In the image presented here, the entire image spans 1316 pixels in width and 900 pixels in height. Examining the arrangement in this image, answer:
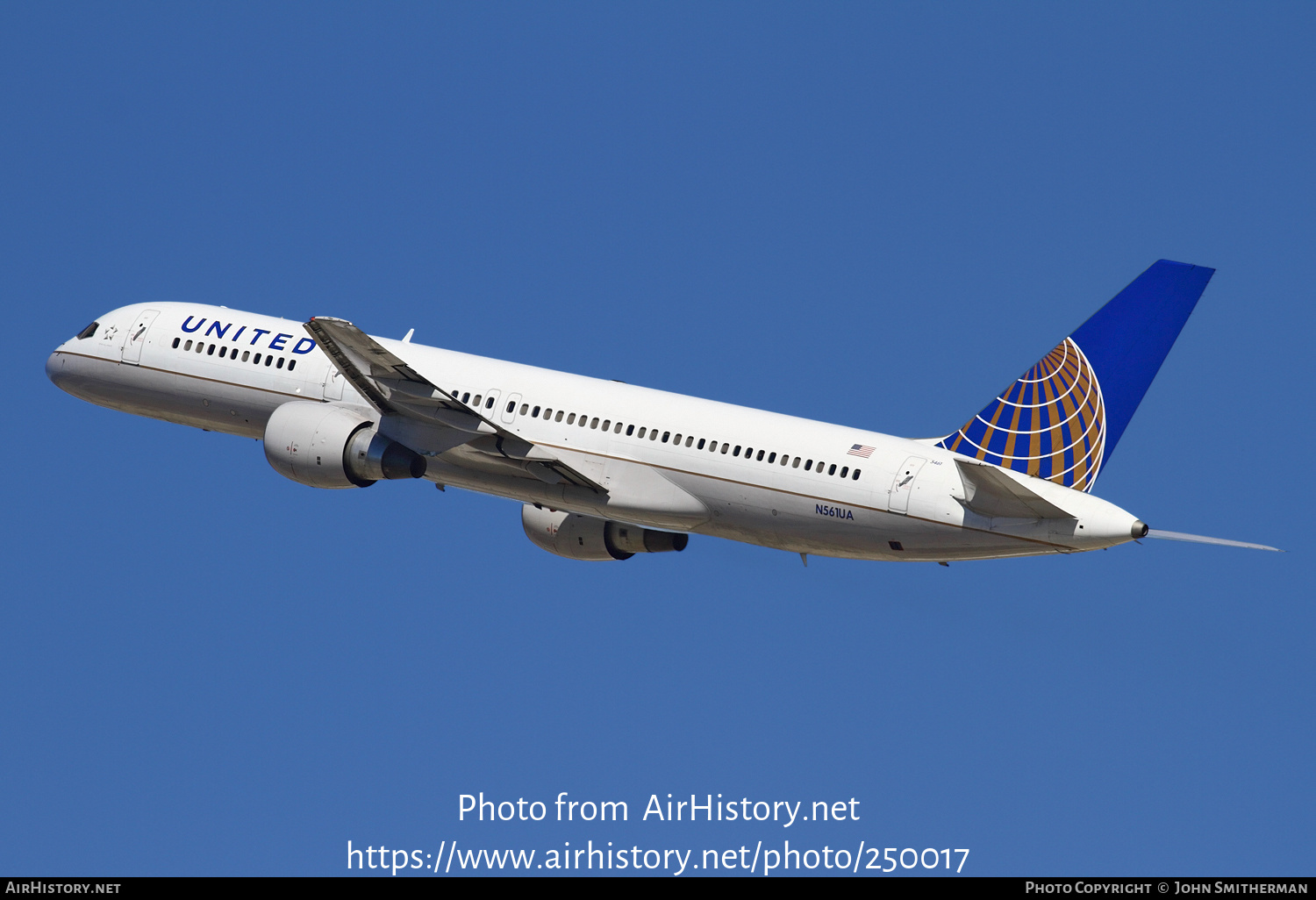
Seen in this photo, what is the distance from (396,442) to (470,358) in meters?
3.51

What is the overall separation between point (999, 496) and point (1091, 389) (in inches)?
143

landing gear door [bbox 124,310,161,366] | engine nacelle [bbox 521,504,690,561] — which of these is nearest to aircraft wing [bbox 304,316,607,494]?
engine nacelle [bbox 521,504,690,561]

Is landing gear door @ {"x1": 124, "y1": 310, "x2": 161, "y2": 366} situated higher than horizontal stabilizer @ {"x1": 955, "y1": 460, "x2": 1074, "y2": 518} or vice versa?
landing gear door @ {"x1": 124, "y1": 310, "x2": 161, "y2": 366}

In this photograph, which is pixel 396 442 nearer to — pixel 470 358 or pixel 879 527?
pixel 470 358

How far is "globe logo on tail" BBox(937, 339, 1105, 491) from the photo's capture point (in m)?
42.2

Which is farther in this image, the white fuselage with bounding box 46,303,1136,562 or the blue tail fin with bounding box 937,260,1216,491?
the blue tail fin with bounding box 937,260,1216,491

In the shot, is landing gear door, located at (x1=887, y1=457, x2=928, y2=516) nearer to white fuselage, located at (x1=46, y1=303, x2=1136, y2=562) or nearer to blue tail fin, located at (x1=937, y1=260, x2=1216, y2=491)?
white fuselage, located at (x1=46, y1=303, x2=1136, y2=562)

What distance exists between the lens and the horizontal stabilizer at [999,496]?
40.3 meters

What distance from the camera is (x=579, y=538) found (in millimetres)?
49375

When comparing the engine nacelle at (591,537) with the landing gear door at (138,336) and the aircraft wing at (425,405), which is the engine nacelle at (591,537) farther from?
the landing gear door at (138,336)

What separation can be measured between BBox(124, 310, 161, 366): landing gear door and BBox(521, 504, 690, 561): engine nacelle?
420 inches

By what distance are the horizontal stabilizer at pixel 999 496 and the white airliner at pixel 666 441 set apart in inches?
1.7

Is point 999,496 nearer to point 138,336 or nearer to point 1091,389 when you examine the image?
point 1091,389
